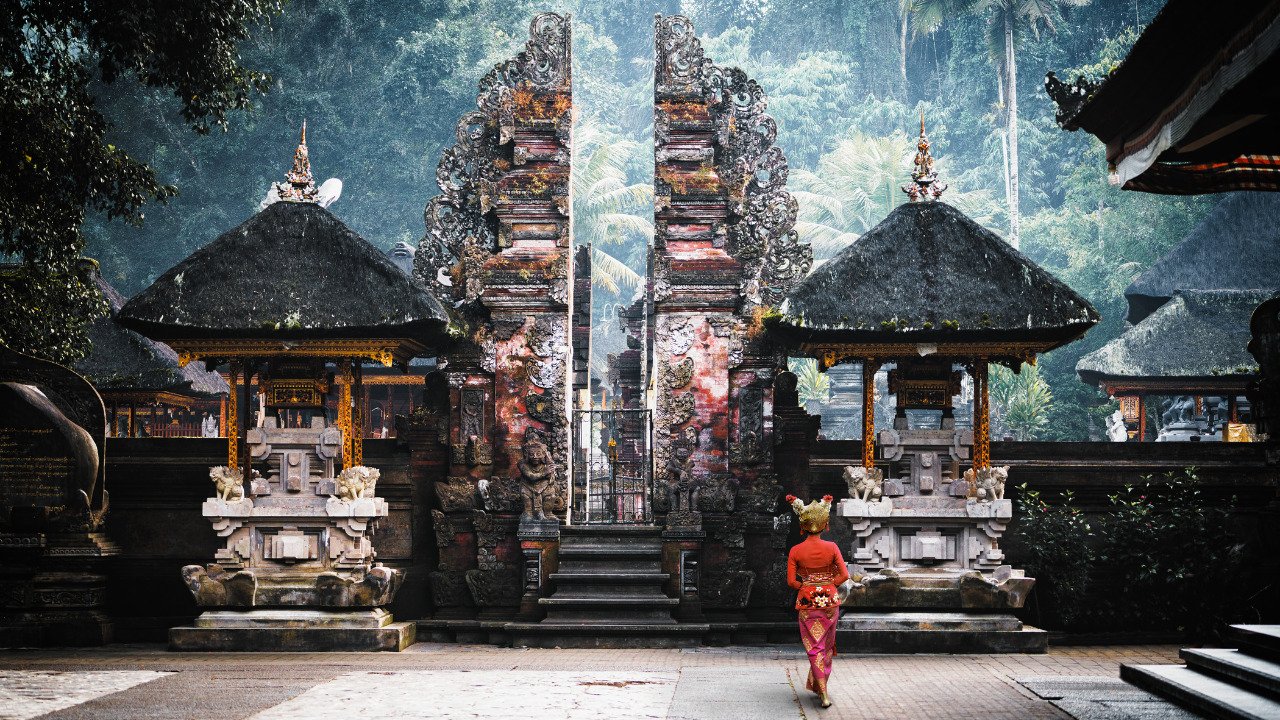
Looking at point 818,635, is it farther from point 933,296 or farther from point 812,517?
point 933,296

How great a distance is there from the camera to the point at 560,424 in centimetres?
1366

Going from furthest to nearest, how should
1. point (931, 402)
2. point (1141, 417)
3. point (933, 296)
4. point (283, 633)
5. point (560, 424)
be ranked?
point (1141, 417)
point (560, 424)
point (931, 402)
point (933, 296)
point (283, 633)

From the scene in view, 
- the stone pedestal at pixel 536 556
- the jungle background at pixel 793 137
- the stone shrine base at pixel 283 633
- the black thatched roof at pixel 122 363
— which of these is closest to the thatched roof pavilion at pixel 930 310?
the stone pedestal at pixel 536 556

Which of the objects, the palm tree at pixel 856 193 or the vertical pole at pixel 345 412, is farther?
the palm tree at pixel 856 193

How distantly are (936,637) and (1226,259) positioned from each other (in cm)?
1726

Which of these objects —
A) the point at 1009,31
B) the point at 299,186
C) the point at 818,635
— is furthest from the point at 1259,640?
the point at 1009,31

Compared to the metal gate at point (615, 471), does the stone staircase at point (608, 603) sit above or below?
below

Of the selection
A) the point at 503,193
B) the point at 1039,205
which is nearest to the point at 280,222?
the point at 503,193

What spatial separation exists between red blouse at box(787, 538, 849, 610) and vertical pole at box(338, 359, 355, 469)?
5.23m

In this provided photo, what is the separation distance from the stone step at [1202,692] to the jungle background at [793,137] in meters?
22.7

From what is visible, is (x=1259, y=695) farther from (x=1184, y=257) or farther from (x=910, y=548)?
(x=1184, y=257)

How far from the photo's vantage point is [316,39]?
4009 centimetres

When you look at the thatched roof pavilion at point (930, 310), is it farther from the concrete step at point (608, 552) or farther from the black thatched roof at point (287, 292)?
the black thatched roof at point (287, 292)

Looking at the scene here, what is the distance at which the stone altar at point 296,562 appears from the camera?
467 inches
